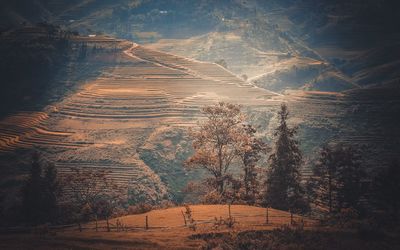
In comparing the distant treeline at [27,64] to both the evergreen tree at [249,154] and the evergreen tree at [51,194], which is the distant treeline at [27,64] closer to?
the evergreen tree at [51,194]

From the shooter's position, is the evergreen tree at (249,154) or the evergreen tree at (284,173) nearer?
the evergreen tree at (249,154)

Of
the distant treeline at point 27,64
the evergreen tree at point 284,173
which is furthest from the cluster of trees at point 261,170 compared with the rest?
the distant treeline at point 27,64

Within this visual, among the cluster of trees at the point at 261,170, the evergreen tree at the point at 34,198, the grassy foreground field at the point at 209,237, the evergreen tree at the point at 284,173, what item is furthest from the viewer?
the evergreen tree at the point at 34,198

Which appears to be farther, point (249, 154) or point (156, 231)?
point (249, 154)

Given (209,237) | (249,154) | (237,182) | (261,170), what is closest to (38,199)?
(237,182)

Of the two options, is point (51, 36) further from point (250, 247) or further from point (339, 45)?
point (339, 45)

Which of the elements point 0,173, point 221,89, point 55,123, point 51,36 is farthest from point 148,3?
point 0,173

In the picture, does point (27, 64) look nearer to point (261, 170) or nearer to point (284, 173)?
point (261, 170)

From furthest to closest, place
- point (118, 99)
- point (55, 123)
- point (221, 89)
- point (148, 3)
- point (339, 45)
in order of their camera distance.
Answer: point (148, 3)
point (339, 45)
point (221, 89)
point (118, 99)
point (55, 123)
